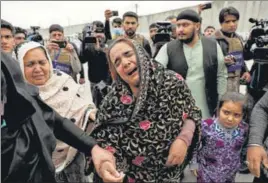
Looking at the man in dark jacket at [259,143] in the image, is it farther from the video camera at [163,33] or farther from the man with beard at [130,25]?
the man with beard at [130,25]

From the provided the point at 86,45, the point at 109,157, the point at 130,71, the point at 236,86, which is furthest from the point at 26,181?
the point at 86,45

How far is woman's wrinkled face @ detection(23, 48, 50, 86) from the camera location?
1.73 meters

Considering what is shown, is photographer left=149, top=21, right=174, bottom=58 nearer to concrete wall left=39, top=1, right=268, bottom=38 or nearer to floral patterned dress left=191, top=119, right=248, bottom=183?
concrete wall left=39, top=1, right=268, bottom=38

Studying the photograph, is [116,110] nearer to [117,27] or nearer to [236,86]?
[236,86]

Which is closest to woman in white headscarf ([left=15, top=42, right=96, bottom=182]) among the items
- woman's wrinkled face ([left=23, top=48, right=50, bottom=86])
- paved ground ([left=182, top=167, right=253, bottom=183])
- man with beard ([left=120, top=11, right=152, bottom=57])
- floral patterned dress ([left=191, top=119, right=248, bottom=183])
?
woman's wrinkled face ([left=23, top=48, right=50, bottom=86])

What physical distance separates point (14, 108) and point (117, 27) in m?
3.69

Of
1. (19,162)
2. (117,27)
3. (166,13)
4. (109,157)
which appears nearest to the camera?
(19,162)

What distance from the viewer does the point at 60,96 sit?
184 cm

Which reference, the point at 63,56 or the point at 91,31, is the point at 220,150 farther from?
the point at 91,31

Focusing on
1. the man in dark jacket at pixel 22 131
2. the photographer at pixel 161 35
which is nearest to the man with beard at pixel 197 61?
the photographer at pixel 161 35

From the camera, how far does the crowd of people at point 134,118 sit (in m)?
1.07

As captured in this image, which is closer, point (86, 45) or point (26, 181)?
point (26, 181)

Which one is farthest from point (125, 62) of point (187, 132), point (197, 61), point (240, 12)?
point (240, 12)

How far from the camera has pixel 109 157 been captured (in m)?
1.34
